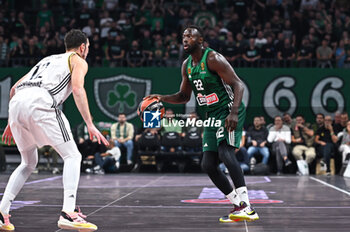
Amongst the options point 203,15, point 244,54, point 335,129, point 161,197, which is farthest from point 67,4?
point 161,197

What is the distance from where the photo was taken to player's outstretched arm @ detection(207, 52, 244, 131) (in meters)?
5.20

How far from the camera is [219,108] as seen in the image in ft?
18.1

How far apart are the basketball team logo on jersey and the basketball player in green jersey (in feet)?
34.5

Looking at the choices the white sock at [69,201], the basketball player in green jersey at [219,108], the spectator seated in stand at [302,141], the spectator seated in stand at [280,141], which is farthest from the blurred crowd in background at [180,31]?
the white sock at [69,201]

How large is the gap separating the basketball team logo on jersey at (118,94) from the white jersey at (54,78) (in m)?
11.2

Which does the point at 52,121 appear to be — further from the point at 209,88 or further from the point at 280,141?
the point at 280,141

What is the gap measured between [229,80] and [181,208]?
1.89m

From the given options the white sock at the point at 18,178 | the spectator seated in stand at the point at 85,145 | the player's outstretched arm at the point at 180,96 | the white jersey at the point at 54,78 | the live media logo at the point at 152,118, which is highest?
the white jersey at the point at 54,78

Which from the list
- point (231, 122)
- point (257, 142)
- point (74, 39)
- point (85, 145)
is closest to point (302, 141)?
point (257, 142)

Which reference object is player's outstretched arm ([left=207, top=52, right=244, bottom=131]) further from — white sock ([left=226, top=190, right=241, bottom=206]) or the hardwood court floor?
the hardwood court floor

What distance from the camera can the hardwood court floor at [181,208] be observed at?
500cm

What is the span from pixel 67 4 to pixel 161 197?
13.8 metres

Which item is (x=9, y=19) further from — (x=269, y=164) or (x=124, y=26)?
(x=269, y=164)

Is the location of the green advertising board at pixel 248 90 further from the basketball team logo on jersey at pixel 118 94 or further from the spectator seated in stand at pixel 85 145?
the spectator seated in stand at pixel 85 145
